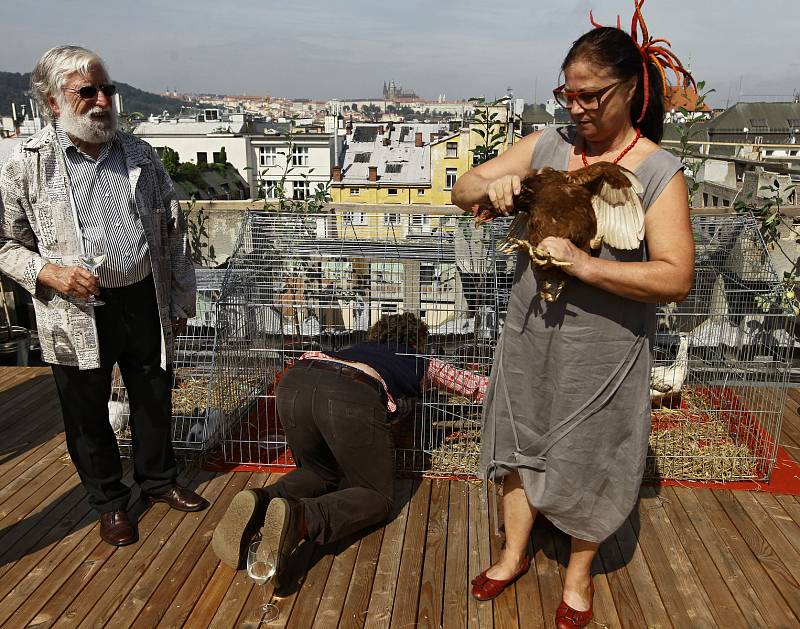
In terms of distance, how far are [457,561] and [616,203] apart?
1535mm

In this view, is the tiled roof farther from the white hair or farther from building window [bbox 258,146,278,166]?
the white hair

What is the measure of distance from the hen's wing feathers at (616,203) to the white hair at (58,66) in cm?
172

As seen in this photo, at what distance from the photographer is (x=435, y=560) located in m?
2.53

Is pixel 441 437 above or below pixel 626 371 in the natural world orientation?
below

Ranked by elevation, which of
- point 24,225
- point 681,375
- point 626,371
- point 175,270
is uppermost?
point 24,225

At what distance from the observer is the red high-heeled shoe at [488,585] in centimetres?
229

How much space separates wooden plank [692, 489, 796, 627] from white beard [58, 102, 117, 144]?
2.88m

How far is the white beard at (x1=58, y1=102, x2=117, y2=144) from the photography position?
225 cm

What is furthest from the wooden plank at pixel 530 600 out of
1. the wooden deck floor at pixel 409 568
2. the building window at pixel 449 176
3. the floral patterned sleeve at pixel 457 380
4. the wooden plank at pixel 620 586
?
the building window at pixel 449 176

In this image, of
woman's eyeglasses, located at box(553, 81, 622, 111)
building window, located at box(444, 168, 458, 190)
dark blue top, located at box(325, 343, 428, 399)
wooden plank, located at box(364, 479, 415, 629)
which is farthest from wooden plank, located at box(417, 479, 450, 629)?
building window, located at box(444, 168, 458, 190)

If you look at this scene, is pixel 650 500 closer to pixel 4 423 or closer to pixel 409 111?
pixel 4 423

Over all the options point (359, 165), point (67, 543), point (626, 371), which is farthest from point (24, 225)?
point (359, 165)

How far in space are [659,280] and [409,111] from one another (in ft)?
513

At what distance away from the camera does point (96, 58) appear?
7.44 feet
